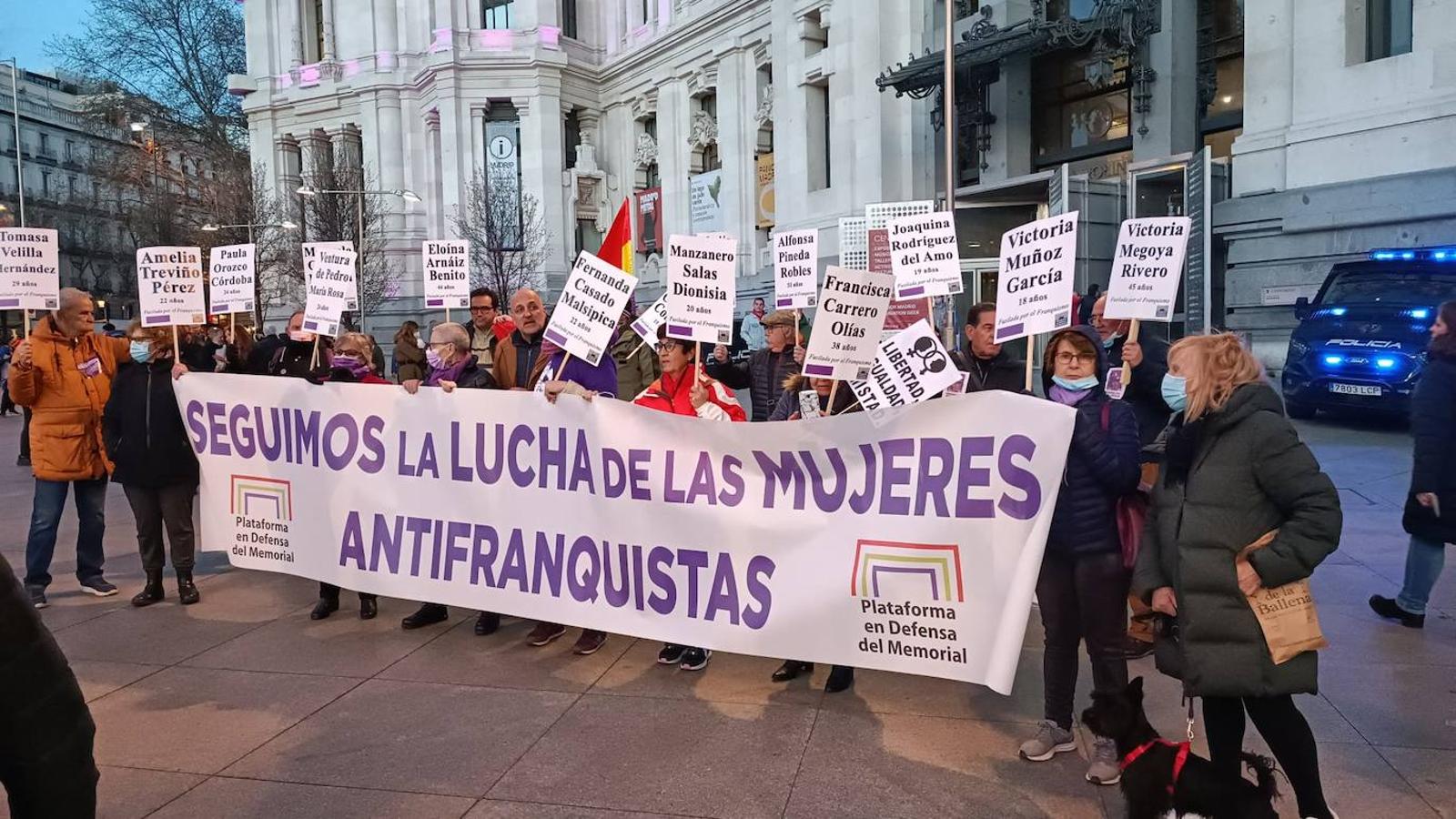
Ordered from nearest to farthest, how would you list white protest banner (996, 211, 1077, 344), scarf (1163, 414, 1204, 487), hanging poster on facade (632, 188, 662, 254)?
scarf (1163, 414, 1204, 487)
white protest banner (996, 211, 1077, 344)
hanging poster on facade (632, 188, 662, 254)

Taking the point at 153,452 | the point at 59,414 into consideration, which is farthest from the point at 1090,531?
the point at 59,414

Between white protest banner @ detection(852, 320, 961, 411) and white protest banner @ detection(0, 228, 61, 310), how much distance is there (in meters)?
5.53

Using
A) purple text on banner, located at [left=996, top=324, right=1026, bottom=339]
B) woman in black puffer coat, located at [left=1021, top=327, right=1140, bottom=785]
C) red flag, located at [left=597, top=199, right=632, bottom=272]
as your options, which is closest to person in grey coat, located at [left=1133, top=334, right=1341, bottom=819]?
woman in black puffer coat, located at [left=1021, top=327, right=1140, bottom=785]

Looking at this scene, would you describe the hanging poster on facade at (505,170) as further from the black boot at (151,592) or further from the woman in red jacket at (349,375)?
the woman in red jacket at (349,375)

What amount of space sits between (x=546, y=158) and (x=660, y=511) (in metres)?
43.8

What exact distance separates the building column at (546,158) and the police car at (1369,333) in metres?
36.2

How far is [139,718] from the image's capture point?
177 inches

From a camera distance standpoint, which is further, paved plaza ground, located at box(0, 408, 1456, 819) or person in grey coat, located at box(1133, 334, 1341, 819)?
paved plaza ground, located at box(0, 408, 1456, 819)

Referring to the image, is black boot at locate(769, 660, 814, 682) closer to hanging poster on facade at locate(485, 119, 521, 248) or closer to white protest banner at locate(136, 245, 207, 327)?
white protest banner at locate(136, 245, 207, 327)

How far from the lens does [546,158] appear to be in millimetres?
46031

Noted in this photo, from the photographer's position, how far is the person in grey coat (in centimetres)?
298

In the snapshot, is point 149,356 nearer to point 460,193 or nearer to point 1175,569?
point 1175,569

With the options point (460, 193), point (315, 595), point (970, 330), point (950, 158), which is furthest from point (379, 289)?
point (970, 330)

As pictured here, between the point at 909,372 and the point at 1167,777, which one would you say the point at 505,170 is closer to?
the point at 909,372
